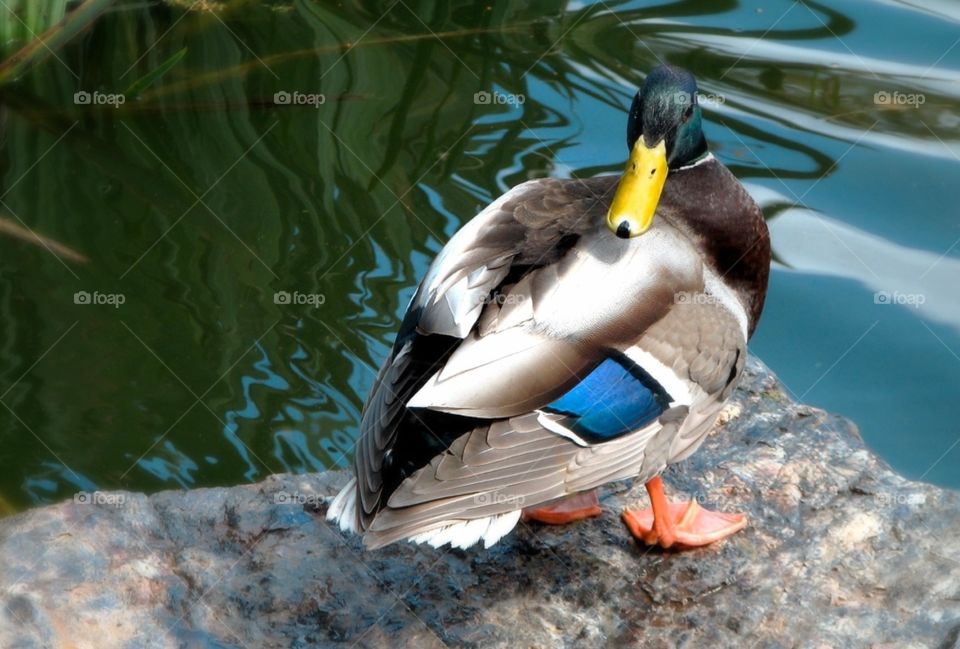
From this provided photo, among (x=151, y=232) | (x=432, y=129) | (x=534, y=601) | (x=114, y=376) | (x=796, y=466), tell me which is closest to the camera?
(x=534, y=601)

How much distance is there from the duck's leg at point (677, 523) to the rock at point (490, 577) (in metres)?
0.04

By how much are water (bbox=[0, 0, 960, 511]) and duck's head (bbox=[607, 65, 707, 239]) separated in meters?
2.06

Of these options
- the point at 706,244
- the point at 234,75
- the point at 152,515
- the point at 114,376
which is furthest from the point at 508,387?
the point at 234,75

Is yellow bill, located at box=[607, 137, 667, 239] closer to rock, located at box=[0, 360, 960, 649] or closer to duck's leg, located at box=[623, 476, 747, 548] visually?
duck's leg, located at box=[623, 476, 747, 548]

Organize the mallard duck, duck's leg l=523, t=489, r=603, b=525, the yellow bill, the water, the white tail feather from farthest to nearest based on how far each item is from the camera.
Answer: the water
duck's leg l=523, t=489, r=603, b=525
the yellow bill
the white tail feather
the mallard duck

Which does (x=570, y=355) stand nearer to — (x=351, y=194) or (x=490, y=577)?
(x=490, y=577)

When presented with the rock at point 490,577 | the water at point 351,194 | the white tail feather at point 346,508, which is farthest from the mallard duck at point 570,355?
the water at point 351,194

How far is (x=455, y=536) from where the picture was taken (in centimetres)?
317

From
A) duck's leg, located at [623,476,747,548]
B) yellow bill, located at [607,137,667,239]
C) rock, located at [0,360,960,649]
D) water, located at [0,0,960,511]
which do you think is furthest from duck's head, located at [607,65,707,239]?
water, located at [0,0,960,511]

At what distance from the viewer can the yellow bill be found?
349cm

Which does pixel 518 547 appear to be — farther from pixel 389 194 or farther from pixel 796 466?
pixel 389 194

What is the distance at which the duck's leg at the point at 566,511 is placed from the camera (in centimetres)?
380

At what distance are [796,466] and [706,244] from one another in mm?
781

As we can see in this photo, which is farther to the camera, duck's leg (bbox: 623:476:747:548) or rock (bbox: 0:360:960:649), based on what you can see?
duck's leg (bbox: 623:476:747:548)
